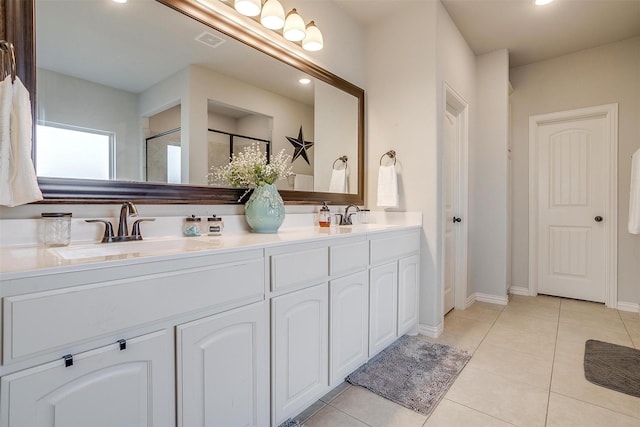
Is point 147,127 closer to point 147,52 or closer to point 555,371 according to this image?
point 147,52

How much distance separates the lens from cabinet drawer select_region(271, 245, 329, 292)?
1.29 meters

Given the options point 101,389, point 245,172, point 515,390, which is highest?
point 245,172

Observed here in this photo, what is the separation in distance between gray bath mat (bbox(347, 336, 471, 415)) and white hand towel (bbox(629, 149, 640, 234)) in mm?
1976

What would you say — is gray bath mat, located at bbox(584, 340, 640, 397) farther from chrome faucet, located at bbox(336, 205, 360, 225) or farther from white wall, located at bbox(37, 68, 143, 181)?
white wall, located at bbox(37, 68, 143, 181)

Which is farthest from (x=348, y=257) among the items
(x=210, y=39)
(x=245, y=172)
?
(x=210, y=39)

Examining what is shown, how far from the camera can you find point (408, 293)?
2.29 metres

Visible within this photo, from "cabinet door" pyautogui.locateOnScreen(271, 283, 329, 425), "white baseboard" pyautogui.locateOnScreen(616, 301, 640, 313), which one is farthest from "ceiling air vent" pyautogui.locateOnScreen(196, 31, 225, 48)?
"white baseboard" pyautogui.locateOnScreen(616, 301, 640, 313)

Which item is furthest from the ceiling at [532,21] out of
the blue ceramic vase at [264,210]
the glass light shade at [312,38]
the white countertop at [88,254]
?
the white countertop at [88,254]

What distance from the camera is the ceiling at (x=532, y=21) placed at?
2.47m

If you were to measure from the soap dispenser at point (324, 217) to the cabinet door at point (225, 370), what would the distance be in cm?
109

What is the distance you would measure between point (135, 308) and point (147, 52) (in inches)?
46.5

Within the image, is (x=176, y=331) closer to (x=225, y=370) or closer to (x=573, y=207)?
(x=225, y=370)

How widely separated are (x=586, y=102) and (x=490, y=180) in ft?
4.02

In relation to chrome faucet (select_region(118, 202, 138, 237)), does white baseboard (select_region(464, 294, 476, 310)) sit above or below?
below
